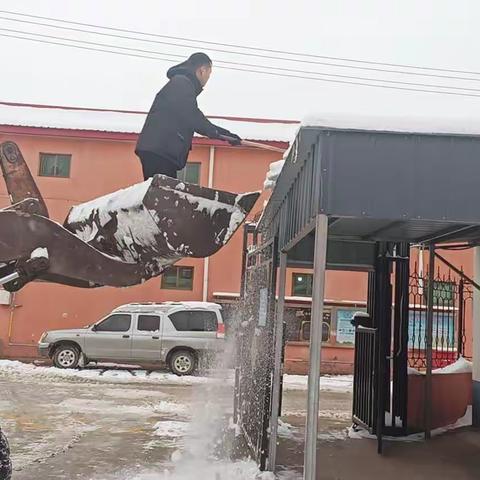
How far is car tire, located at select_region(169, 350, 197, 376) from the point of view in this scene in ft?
55.4

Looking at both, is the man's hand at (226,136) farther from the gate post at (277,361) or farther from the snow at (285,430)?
the snow at (285,430)

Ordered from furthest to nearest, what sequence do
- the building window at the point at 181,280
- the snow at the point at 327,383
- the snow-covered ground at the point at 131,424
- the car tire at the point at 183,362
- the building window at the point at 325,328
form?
the building window at the point at 181,280
the building window at the point at 325,328
the car tire at the point at 183,362
the snow at the point at 327,383
the snow-covered ground at the point at 131,424

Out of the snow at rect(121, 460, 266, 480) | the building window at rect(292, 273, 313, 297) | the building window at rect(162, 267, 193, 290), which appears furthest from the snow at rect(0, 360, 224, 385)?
the snow at rect(121, 460, 266, 480)

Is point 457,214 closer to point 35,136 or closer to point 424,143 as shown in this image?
point 424,143

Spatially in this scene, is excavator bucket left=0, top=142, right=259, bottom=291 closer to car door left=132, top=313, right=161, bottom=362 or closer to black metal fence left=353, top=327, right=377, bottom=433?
black metal fence left=353, top=327, right=377, bottom=433

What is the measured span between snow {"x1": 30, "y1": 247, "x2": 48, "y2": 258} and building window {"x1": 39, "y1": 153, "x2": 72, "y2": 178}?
17.8 metres

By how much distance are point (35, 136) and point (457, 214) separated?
60.6 ft

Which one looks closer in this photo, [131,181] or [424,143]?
[424,143]

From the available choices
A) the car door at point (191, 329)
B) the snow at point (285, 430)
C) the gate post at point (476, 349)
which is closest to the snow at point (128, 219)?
the snow at point (285, 430)

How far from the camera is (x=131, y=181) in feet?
66.2

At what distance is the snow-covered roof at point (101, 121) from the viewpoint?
20.4 metres

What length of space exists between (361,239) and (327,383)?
9.66 metres

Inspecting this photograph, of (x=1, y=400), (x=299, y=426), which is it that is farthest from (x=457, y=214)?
(x=1, y=400)

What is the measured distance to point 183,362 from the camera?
17.0 meters
